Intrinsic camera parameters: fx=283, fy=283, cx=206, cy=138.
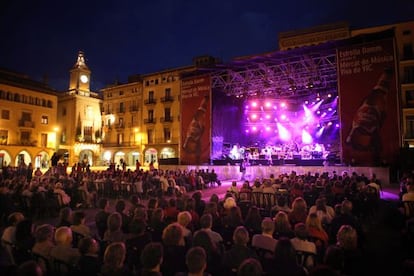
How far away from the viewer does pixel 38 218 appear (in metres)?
8.53

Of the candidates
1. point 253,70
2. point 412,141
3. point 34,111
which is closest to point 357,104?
point 253,70

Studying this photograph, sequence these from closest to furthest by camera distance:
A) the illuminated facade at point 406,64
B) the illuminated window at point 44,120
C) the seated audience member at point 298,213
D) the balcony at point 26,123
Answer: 1. the seated audience member at point 298,213
2. the illuminated facade at point 406,64
3. the balcony at point 26,123
4. the illuminated window at point 44,120

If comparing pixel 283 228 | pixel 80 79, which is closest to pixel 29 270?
pixel 283 228

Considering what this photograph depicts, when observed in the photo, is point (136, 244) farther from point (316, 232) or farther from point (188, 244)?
point (316, 232)

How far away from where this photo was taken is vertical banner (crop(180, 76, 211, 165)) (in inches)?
869

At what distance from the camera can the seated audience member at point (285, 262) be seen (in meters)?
3.14

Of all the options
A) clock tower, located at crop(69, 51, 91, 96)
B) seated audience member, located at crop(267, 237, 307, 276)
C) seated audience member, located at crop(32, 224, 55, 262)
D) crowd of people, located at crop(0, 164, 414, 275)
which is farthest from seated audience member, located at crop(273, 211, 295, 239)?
clock tower, located at crop(69, 51, 91, 96)

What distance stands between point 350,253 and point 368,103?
49.1 ft

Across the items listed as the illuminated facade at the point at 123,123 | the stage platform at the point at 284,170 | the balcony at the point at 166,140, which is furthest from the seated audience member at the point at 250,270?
the illuminated facade at the point at 123,123

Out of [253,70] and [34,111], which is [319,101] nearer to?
[253,70]

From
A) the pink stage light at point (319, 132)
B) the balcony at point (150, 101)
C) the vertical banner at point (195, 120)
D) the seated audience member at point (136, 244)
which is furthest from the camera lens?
the balcony at point (150, 101)

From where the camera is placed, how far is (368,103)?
1603 cm

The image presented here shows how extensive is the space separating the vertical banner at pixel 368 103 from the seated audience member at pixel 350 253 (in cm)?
1377

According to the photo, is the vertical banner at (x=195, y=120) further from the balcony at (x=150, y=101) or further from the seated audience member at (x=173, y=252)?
the seated audience member at (x=173, y=252)
